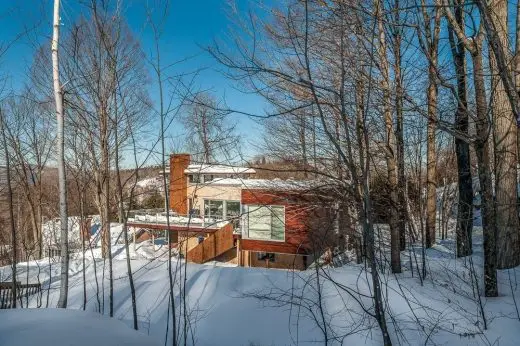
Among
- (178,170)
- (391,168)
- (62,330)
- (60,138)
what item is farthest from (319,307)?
(178,170)

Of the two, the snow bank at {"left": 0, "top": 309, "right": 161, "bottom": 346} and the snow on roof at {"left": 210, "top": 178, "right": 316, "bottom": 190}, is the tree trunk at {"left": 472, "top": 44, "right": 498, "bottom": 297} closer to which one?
the snow bank at {"left": 0, "top": 309, "right": 161, "bottom": 346}

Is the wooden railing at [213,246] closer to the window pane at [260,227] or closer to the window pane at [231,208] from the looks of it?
the window pane at [260,227]

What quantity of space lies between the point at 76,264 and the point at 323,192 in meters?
6.56

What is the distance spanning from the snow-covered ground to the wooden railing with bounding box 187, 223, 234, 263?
6270mm

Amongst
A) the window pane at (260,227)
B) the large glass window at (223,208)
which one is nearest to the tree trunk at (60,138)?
the window pane at (260,227)

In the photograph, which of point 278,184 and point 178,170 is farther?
point 278,184

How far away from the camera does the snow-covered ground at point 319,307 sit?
3287mm

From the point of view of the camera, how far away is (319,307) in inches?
127

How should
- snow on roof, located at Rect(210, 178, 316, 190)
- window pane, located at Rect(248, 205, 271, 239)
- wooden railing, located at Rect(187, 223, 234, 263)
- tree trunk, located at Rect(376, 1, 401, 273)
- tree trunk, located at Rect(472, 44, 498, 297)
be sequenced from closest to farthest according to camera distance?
tree trunk, located at Rect(472, 44, 498, 297), tree trunk, located at Rect(376, 1, 401, 273), snow on roof, located at Rect(210, 178, 316, 190), wooden railing, located at Rect(187, 223, 234, 263), window pane, located at Rect(248, 205, 271, 239)

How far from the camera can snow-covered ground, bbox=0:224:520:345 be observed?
129 inches

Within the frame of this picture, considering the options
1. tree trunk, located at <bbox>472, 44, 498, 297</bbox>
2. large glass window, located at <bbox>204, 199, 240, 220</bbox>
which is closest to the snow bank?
tree trunk, located at <bbox>472, 44, 498, 297</bbox>

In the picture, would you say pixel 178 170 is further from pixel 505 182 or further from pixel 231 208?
pixel 231 208

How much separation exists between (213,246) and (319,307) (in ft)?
31.0

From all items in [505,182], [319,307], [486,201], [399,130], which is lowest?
[319,307]
